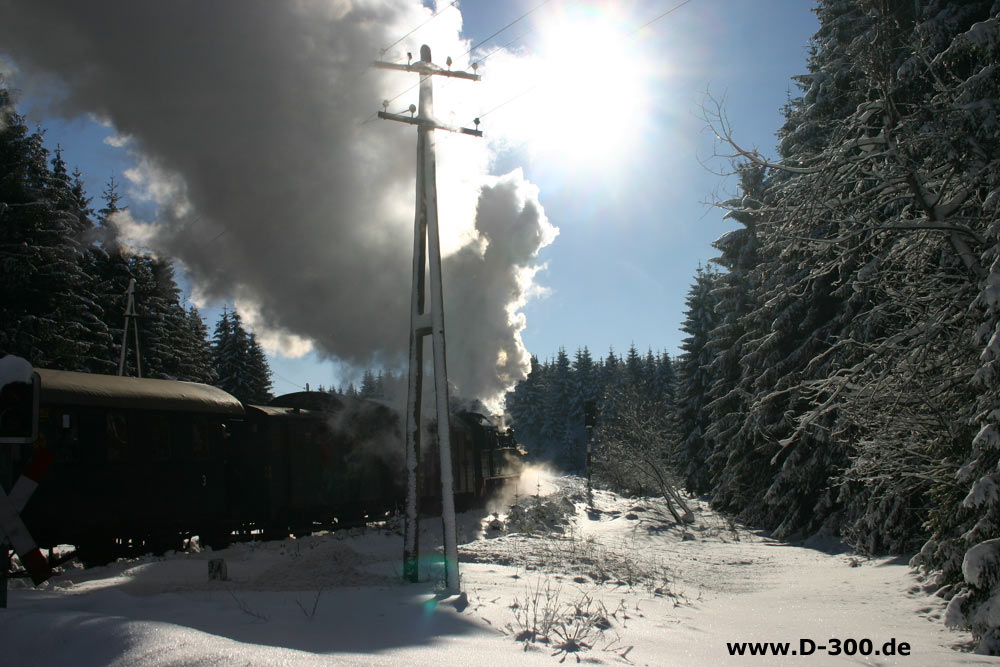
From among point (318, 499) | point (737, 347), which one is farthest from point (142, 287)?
point (737, 347)

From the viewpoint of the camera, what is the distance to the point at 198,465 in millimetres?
13070

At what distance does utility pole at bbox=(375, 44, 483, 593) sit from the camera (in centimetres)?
885

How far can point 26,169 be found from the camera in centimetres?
1992

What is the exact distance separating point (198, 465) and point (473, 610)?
8721mm

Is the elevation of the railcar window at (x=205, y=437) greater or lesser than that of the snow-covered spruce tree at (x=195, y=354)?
lesser

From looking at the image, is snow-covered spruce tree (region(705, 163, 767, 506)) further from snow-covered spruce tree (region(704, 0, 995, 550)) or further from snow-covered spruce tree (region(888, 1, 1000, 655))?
snow-covered spruce tree (region(888, 1, 1000, 655))

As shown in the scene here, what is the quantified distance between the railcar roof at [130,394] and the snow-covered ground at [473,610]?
2.86m

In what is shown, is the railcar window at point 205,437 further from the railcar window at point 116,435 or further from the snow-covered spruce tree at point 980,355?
the snow-covered spruce tree at point 980,355

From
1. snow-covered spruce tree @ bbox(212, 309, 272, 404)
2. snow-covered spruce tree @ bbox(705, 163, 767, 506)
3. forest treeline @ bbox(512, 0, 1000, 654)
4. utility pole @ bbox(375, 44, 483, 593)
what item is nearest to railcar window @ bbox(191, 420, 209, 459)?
utility pole @ bbox(375, 44, 483, 593)

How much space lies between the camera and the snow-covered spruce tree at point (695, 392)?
3067 centimetres

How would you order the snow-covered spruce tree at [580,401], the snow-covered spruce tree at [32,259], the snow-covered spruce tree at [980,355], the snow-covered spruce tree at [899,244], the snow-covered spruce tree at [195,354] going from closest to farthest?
the snow-covered spruce tree at [980,355], the snow-covered spruce tree at [899,244], the snow-covered spruce tree at [32,259], the snow-covered spruce tree at [195,354], the snow-covered spruce tree at [580,401]

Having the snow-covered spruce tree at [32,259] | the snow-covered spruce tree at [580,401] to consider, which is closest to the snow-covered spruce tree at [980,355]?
the snow-covered spruce tree at [32,259]

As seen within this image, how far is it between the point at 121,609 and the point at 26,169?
787 inches

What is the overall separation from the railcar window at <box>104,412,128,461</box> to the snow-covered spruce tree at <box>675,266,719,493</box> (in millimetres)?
23871
